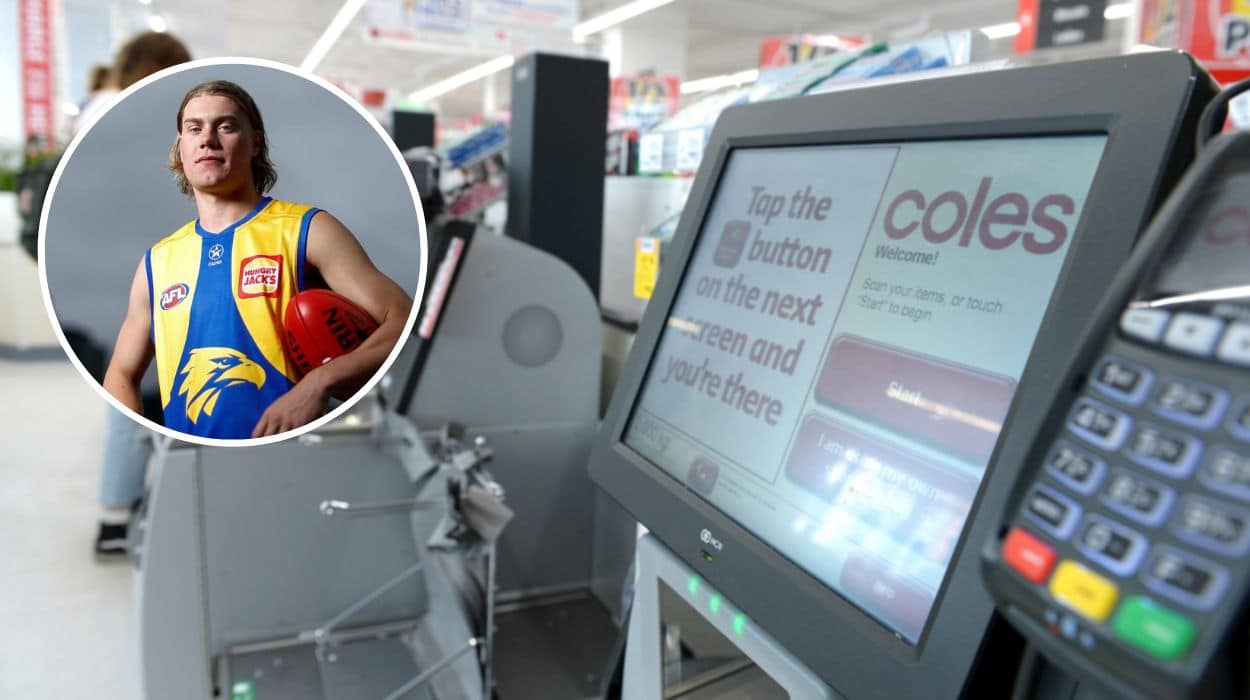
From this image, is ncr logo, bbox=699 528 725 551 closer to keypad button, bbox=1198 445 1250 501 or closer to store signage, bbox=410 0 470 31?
keypad button, bbox=1198 445 1250 501

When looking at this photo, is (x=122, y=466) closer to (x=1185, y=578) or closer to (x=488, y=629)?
(x=488, y=629)

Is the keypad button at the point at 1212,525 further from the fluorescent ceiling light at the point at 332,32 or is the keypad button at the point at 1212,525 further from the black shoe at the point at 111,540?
the fluorescent ceiling light at the point at 332,32

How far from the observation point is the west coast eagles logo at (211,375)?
1.27 ft

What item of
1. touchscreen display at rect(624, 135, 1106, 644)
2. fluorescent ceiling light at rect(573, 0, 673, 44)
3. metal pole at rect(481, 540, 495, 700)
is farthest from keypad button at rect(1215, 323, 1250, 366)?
fluorescent ceiling light at rect(573, 0, 673, 44)

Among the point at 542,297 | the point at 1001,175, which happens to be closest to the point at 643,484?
the point at 1001,175

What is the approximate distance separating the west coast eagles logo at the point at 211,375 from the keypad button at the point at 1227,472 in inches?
14.5

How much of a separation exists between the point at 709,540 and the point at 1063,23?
548 centimetres

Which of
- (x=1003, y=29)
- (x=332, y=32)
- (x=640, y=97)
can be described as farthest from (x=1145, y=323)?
(x=332, y=32)

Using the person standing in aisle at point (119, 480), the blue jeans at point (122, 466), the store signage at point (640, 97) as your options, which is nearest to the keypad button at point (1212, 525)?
the person standing in aisle at point (119, 480)

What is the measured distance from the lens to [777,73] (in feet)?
4.08

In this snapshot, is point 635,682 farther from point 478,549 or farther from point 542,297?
point 542,297

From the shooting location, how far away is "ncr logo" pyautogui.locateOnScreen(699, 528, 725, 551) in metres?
0.61

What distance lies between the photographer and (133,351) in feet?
1.31

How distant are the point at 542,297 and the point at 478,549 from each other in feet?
2.40
